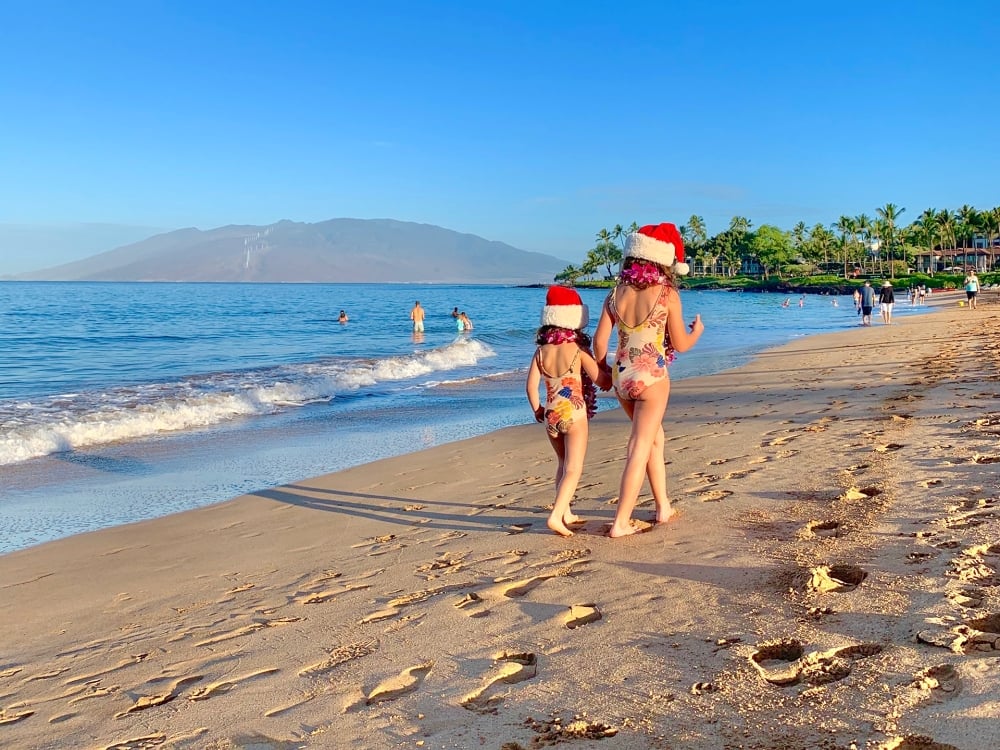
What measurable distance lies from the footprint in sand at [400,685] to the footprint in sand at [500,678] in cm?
28

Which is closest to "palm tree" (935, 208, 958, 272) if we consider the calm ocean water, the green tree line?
the green tree line

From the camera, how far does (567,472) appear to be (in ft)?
17.7

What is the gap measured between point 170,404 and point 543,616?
12.3 meters

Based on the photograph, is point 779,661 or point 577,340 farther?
Answer: point 577,340

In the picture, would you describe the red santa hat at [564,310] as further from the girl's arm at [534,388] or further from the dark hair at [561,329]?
the girl's arm at [534,388]

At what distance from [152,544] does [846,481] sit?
5.28 m

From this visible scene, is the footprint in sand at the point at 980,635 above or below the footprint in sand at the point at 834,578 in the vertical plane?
above

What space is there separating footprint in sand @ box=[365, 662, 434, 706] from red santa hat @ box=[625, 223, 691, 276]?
281cm

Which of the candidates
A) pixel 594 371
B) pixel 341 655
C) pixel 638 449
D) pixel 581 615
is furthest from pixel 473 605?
pixel 594 371

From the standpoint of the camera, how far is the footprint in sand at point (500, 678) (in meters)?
3.00

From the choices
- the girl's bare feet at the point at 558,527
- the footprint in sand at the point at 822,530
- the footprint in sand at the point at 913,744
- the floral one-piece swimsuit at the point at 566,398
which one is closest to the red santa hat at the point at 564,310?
the floral one-piece swimsuit at the point at 566,398

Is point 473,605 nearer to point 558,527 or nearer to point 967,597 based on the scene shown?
point 558,527

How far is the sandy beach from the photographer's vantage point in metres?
2.82

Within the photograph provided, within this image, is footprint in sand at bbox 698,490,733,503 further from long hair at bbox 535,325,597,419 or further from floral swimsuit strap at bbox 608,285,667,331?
floral swimsuit strap at bbox 608,285,667,331
